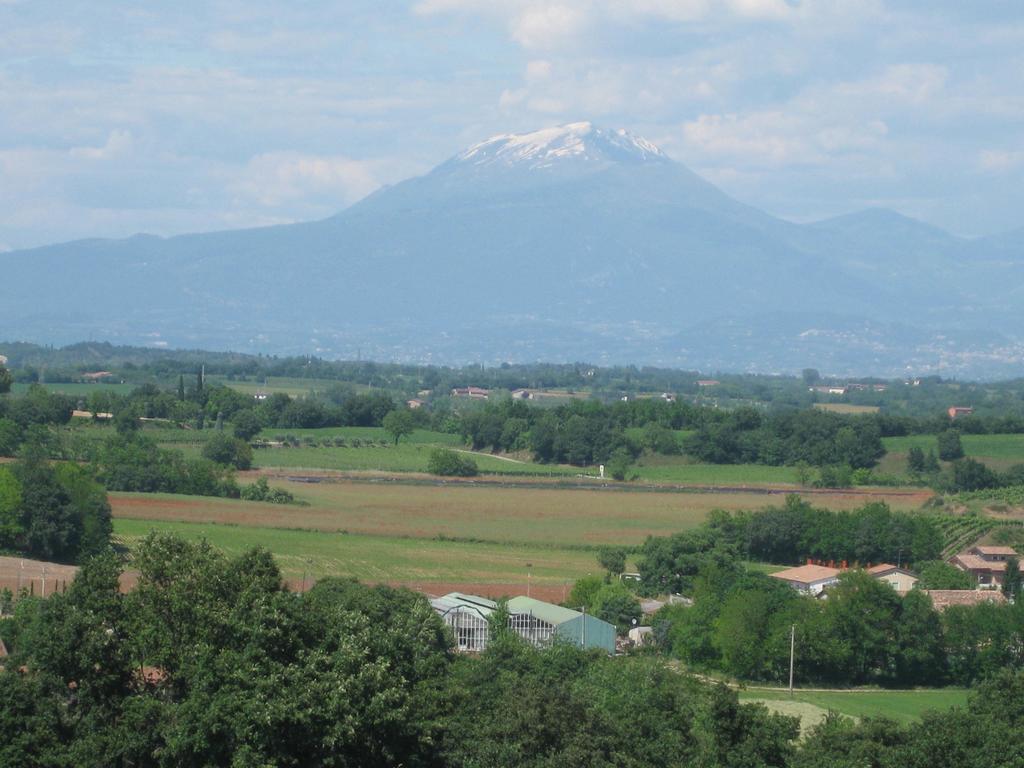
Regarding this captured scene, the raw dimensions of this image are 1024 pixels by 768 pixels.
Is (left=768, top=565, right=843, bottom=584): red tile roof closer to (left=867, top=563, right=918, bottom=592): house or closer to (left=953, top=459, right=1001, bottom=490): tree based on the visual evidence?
(left=867, top=563, right=918, bottom=592): house

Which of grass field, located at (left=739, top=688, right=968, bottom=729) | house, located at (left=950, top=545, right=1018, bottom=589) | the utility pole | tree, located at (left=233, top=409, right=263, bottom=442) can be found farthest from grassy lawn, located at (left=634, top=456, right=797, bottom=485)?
grass field, located at (left=739, top=688, right=968, bottom=729)

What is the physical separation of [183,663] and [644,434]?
283 ft

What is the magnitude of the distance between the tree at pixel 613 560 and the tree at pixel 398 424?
49793 millimetres

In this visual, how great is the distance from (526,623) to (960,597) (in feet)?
48.7

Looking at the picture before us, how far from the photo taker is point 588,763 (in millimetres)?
26422

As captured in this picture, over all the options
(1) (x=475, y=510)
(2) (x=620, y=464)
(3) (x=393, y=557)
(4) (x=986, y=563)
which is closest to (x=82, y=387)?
(2) (x=620, y=464)

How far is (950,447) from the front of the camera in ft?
337

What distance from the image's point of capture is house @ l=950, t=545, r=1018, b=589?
60772 millimetres

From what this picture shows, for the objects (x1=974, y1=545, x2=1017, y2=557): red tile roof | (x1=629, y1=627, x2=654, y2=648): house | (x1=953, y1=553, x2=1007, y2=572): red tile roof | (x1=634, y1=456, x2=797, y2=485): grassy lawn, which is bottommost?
(x1=629, y1=627, x2=654, y2=648): house

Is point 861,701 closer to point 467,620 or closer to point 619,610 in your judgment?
point 619,610

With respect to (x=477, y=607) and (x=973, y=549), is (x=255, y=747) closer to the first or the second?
(x=477, y=607)

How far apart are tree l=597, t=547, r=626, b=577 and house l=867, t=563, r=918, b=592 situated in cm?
854

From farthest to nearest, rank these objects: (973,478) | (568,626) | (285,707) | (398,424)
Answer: (398,424), (973,478), (568,626), (285,707)

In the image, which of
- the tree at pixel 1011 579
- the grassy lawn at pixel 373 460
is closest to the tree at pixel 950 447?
the grassy lawn at pixel 373 460
